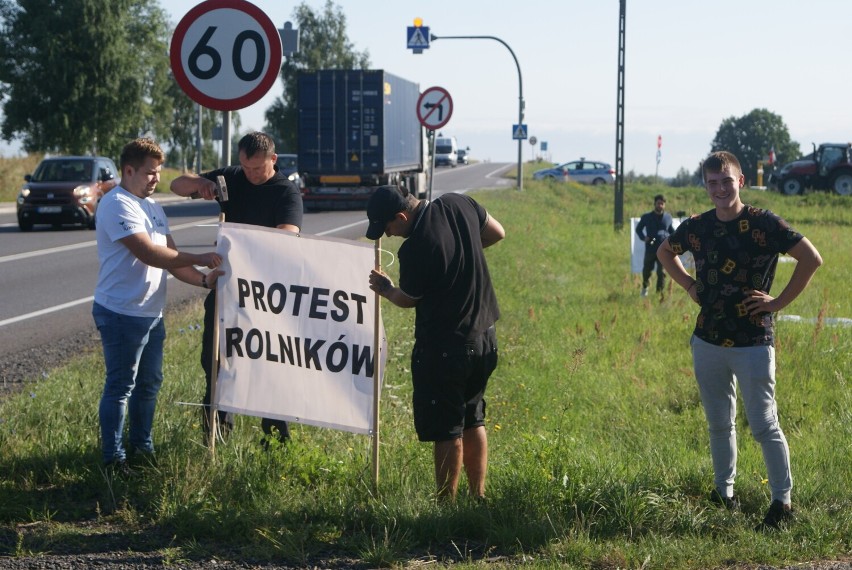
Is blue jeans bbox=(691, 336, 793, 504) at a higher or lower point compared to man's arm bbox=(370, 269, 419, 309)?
lower

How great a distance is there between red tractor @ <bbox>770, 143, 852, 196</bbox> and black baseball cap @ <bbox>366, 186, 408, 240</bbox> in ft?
154

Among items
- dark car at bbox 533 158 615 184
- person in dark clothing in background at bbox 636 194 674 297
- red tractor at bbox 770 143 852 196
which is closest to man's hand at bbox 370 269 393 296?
person in dark clothing in background at bbox 636 194 674 297

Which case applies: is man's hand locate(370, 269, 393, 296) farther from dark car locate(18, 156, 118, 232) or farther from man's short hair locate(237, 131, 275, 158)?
dark car locate(18, 156, 118, 232)

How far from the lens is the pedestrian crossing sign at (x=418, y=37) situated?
3416cm

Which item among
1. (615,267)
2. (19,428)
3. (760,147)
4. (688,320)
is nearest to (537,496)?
(19,428)

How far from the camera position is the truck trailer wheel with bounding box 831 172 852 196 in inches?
1964

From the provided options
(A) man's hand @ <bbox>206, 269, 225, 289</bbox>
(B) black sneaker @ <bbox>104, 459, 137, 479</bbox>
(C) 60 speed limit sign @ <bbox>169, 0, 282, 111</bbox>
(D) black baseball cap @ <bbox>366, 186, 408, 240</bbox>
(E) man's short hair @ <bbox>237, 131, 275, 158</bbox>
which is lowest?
(B) black sneaker @ <bbox>104, 459, 137, 479</bbox>

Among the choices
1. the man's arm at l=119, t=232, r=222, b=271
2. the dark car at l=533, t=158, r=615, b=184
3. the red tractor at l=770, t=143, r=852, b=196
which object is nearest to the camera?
the man's arm at l=119, t=232, r=222, b=271

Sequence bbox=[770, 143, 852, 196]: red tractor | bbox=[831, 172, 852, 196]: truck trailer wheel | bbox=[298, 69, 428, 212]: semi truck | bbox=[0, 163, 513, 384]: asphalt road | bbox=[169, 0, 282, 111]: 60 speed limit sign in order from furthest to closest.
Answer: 1. bbox=[770, 143, 852, 196]: red tractor
2. bbox=[831, 172, 852, 196]: truck trailer wheel
3. bbox=[298, 69, 428, 212]: semi truck
4. bbox=[0, 163, 513, 384]: asphalt road
5. bbox=[169, 0, 282, 111]: 60 speed limit sign

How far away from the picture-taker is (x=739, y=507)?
18.8ft

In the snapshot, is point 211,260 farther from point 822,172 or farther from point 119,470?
point 822,172

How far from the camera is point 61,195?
86.4 ft

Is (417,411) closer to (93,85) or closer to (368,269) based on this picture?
(368,269)

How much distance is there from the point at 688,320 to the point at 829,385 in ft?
12.0
